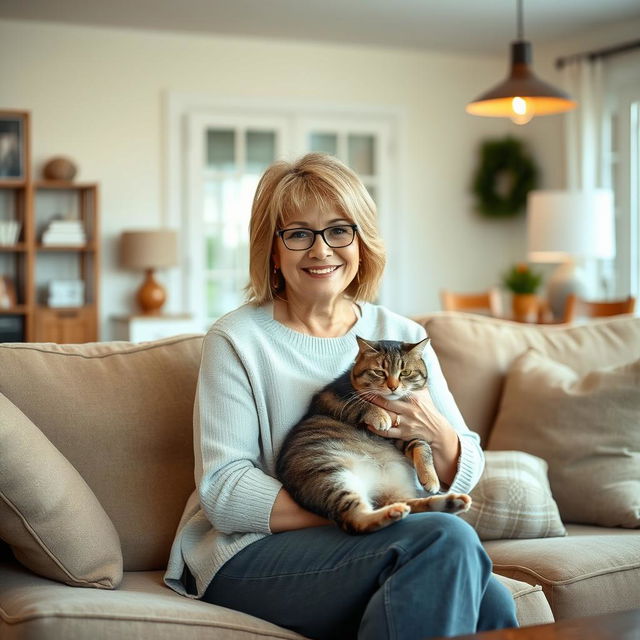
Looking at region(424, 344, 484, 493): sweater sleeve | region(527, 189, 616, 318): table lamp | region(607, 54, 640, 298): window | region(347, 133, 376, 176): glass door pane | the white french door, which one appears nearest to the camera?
region(424, 344, 484, 493): sweater sleeve

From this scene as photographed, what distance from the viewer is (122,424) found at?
211 cm

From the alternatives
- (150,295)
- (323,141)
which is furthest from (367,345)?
(323,141)

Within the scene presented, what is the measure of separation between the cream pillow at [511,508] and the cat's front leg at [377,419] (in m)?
0.50

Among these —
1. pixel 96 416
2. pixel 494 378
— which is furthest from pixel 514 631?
pixel 494 378

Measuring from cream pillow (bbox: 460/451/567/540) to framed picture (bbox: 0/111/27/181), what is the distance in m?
4.57

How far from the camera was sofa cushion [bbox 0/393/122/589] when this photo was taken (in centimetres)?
172

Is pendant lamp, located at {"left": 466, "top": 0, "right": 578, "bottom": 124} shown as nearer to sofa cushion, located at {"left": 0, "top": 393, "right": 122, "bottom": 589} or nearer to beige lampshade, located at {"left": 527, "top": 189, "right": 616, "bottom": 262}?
beige lampshade, located at {"left": 527, "top": 189, "right": 616, "bottom": 262}

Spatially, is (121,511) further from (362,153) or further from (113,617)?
(362,153)

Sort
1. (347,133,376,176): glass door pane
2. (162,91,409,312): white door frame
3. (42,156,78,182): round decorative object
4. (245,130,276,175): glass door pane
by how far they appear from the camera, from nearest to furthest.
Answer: (42,156,78,182): round decorative object → (162,91,409,312): white door frame → (245,130,276,175): glass door pane → (347,133,376,176): glass door pane

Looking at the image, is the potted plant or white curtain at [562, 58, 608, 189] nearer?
the potted plant

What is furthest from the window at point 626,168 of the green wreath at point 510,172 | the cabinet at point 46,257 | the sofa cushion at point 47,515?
the sofa cushion at point 47,515

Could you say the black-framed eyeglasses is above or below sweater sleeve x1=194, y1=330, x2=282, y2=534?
above

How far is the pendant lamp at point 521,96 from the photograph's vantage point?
3.95 metres

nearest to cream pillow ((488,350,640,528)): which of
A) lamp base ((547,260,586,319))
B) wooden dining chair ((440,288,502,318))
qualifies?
lamp base ((547,260,586,319))
